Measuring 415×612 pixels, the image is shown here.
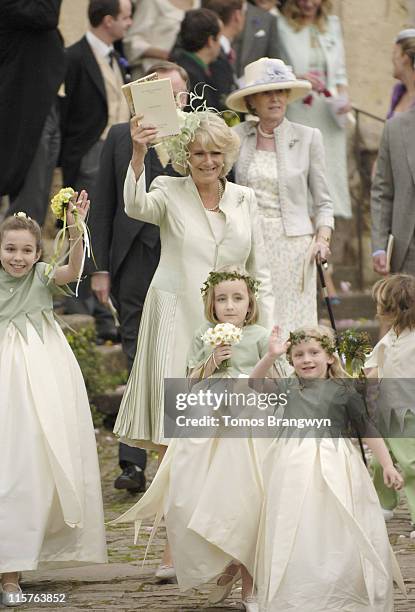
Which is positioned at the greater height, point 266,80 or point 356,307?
point 266,80

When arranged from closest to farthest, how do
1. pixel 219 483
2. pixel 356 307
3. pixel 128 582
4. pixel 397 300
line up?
pixel 219 483
pixel 128 582
pixel 397 300
pixel 356 307

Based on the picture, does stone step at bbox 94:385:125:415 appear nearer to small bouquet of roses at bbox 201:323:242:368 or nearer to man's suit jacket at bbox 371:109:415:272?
man's suit jacket at bbox 371:109:415:272

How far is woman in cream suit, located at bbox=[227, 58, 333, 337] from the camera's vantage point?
899cm

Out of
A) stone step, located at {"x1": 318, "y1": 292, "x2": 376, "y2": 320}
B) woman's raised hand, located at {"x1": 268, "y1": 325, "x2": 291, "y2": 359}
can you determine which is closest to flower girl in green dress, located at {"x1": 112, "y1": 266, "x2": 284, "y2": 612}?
woman's raised hand, located at {"x1": 268, "y1": 325, "x2": 291, "y2": 359}

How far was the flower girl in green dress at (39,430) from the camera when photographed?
693cm

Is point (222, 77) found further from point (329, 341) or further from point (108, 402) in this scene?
point (329, 341)

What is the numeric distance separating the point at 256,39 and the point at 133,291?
3387 mm

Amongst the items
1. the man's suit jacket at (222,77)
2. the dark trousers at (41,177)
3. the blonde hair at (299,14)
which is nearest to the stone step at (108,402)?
the dark trousers at (41,177)

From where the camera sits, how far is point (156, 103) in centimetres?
711

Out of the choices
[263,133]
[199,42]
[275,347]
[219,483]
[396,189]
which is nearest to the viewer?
[275,347]

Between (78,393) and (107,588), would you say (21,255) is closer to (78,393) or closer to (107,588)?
(78,393)

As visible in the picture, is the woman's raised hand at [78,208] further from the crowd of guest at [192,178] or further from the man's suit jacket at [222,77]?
the man's suit jacket at [222,77]

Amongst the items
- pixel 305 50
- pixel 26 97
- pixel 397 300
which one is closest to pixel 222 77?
pixel 305 50

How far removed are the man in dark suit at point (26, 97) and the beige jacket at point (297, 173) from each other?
1742 millimetres
